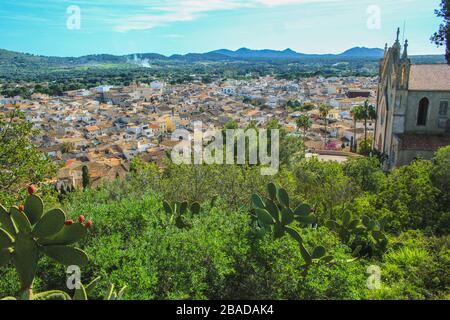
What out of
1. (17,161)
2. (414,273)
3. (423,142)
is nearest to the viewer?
(414,273)

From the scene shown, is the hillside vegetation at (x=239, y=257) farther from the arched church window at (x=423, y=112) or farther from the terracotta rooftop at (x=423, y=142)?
the arched church window at (x=423, y=112)

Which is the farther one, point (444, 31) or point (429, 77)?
point (429, 77)

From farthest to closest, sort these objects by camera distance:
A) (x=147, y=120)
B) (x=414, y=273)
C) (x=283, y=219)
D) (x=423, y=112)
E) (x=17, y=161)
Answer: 1. (x=147, y=120)
2. (x=423, y=112)
3. (x=17, y=161)
4. (x=414, y=273)
5. (x=283, y=219)

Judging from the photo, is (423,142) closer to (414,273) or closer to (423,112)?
(423,112)

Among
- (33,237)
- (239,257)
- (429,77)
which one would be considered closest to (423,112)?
(429,77)

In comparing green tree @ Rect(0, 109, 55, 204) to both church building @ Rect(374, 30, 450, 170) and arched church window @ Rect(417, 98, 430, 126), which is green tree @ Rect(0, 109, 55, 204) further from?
arched church window @ Rect(417, 98, 430, 126)

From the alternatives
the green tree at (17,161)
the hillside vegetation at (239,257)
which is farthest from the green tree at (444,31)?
the green tree at (17,161)

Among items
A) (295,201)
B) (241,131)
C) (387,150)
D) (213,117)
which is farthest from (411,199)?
(213,117)
